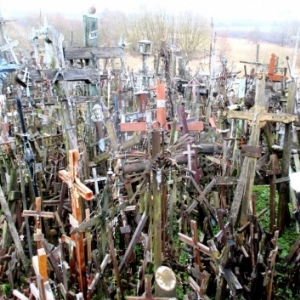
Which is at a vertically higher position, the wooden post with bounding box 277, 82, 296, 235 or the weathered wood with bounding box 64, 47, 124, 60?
the weathered wood with bounding box 64, 47, 124, 60

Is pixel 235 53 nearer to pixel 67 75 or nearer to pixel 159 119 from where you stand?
pixel 67 75

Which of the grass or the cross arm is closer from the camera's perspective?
the grass

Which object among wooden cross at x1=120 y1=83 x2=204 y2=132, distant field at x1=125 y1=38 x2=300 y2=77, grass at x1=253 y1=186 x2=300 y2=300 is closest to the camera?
wooden cross at x1=120 y1=83 x2=204 y2=132

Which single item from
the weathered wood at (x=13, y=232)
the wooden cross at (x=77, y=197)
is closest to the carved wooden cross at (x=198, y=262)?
the wooden cross at (x=77, y=197)

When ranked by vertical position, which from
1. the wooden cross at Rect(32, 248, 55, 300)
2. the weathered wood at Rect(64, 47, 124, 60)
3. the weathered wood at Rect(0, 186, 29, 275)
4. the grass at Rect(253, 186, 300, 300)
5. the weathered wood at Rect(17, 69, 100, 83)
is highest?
the weathered wood at Rect(64, 47, 124, 60)

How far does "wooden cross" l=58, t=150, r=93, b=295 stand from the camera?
351cm

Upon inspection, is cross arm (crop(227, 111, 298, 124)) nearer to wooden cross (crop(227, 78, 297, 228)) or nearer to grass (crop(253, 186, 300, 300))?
wooden cross (crop(227, 78, 297, 228))

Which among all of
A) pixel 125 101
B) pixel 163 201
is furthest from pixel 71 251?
pixel 125 101

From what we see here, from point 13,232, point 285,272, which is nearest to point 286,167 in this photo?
point 285,272

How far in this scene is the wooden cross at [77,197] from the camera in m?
3.51

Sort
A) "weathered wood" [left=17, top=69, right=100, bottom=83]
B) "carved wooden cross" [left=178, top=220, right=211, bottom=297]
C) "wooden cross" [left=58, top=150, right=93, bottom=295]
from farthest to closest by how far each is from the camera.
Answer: "weathered wood" [left=17, top=69, right=100, bottom=83]
"wooden cross" [left=58, top=150, right=93, bottom=295]
"carved wooden cross" [left=178, top=220, right=211, bottom=297]

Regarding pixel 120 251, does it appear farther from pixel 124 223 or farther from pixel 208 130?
pixel 208 130

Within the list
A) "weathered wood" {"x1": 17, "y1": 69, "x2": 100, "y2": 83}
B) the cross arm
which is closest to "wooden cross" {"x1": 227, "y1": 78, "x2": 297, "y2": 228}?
the cross arm

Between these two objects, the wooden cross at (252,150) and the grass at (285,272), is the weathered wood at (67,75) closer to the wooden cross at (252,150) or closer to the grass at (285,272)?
the wooden cross at (252,150)
